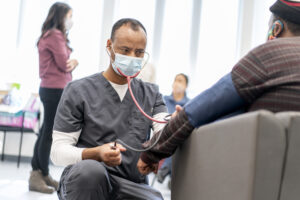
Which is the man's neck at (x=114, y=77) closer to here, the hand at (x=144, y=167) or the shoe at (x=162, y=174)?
the hand at (x=144, y=167)

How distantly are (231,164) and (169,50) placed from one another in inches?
175

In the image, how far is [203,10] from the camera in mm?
5281

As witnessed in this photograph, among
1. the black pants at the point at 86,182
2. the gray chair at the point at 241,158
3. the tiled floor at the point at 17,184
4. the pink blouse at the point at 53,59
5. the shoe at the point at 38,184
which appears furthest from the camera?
the pink blouse at the point at 53,59

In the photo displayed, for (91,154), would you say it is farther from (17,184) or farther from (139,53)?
(17,184)

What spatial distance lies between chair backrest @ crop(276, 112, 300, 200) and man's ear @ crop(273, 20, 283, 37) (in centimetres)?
36

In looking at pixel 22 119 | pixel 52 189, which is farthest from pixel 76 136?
pixel 22 119

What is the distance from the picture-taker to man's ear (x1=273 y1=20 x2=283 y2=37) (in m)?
1.02

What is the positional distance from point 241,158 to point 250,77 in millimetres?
212

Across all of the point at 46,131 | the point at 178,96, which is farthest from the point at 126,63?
the point at 178,96

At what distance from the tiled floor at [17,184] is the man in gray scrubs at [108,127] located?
1.21 meters

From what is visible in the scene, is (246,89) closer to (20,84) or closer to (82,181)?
(82,181)

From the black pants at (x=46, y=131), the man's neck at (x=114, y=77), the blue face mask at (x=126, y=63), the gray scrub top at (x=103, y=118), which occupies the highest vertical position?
the blue face mask at (x=126, y=63)

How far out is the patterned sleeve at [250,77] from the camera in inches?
34.1

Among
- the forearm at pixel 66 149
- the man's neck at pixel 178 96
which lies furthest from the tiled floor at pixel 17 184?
the forearm at pixel 66 149
